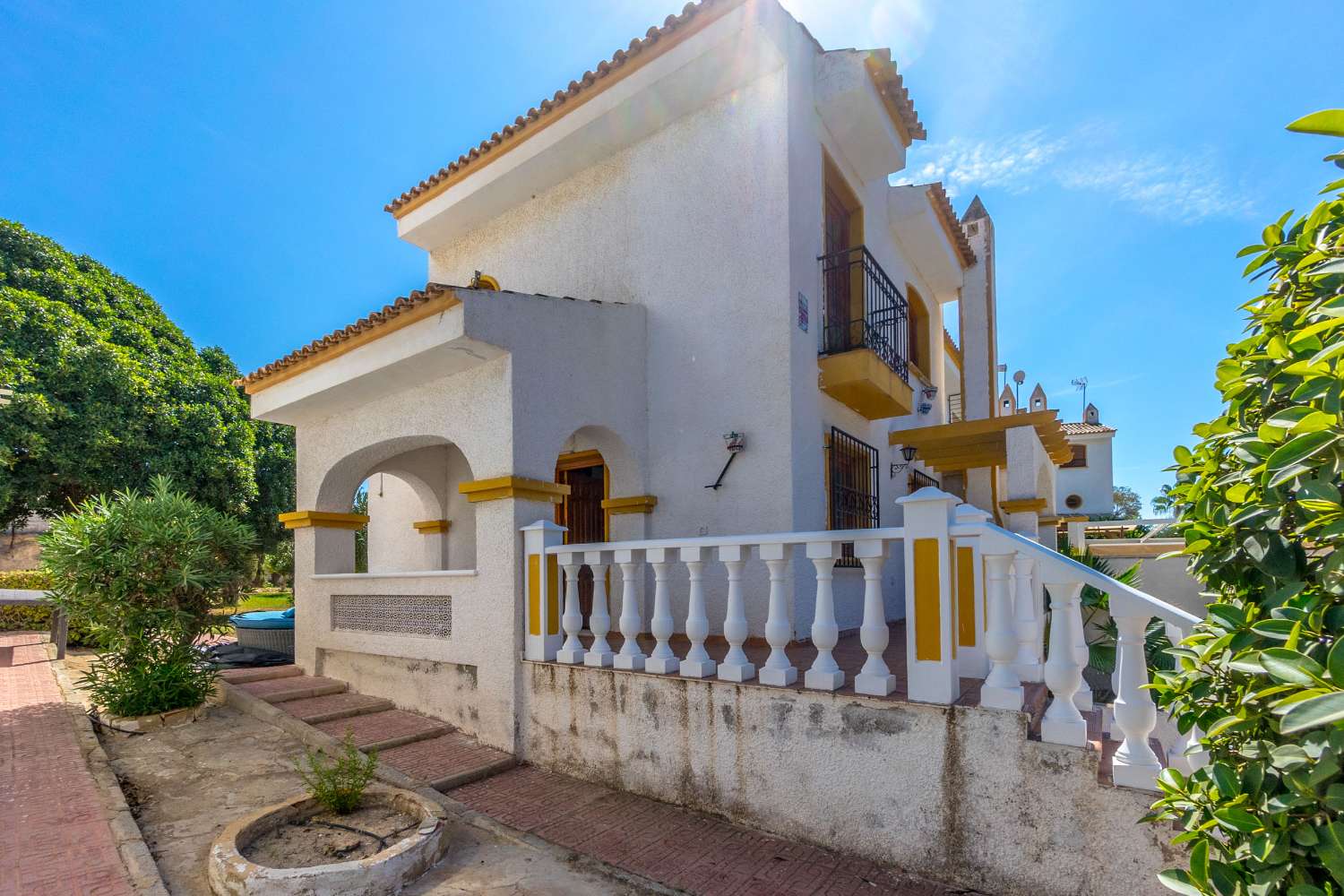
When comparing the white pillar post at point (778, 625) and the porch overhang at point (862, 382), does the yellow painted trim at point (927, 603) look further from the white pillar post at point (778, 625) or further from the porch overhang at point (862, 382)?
the porch overhang at point (862, 382)

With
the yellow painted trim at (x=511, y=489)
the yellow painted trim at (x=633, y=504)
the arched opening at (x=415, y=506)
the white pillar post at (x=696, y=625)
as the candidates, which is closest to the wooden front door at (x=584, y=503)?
the yellow painted trim at (x=633, y=504)

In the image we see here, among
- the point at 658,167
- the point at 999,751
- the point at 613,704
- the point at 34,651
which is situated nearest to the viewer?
the point at 999,751

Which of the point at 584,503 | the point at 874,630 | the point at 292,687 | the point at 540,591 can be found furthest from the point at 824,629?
the point at 292,687

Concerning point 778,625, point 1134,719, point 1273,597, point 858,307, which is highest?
point 858,307

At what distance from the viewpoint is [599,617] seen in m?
5.35

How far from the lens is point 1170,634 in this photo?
4.22 meters

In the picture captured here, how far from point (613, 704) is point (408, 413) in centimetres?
367

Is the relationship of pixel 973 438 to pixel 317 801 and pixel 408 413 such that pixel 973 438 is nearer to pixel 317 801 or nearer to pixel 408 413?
pixel 408 413

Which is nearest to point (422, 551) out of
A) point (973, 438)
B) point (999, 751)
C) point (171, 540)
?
point (171, 540)

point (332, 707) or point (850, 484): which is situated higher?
point (850, 484)

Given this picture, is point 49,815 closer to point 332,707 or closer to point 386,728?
point 386,728

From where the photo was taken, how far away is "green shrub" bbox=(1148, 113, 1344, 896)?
4.28 feet

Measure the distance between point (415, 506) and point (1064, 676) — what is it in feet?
31.3

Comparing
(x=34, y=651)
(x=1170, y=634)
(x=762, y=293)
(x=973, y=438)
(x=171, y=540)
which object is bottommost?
(x=34, y=651)
